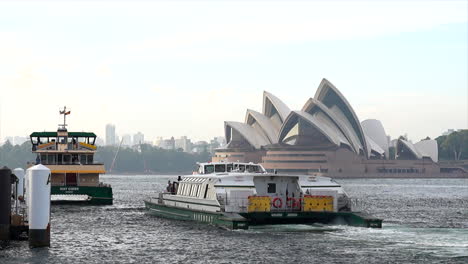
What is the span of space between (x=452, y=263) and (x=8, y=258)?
19473 millimetres

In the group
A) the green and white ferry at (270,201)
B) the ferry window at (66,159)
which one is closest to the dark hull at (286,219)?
the green and white ferry at (270,201)

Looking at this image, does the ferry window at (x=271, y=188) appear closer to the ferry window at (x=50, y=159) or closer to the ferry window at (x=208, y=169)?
the ferry window at (x=208, y=169)

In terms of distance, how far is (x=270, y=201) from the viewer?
160 feet

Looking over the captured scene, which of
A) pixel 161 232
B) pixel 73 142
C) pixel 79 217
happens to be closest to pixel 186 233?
pixel 161 232

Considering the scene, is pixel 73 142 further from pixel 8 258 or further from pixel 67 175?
pixel 8 258

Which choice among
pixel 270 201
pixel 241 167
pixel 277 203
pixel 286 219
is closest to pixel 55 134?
pixel 241 167

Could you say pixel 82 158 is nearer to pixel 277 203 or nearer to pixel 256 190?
pixel 256 190

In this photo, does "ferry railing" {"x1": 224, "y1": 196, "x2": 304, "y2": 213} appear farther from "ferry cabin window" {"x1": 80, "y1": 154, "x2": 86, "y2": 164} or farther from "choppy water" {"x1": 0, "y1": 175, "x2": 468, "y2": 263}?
"ferry cabin window" {"x1": 80, "y1": 154, "x2": 86, "y2": 164}

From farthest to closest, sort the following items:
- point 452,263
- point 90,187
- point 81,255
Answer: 1. point 90,187
2. point 81,255
3. point 452,263

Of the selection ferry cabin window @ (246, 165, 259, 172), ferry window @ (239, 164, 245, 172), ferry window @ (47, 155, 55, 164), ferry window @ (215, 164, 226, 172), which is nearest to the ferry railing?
ferry window @ (239, 164, 245, 172)

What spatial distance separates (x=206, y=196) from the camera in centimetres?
5234

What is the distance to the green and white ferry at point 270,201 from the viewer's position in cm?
4784

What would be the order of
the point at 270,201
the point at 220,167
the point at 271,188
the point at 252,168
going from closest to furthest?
the point at 270,201
the point at 271,188
the point at 252,168
the point at 220,167

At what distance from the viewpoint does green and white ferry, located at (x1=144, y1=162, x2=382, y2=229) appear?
4784 cm
